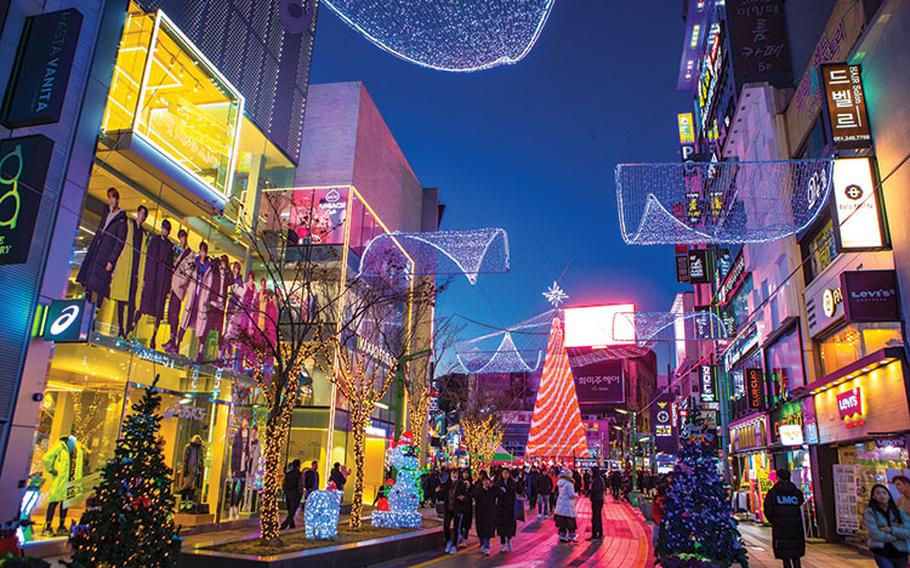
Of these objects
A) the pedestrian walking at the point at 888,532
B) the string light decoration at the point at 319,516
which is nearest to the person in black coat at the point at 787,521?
the pedestrian walking at the point at 888,532

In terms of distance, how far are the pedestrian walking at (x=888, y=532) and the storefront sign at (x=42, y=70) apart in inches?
468

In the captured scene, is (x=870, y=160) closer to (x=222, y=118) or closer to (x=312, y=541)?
(x=312, y=541)

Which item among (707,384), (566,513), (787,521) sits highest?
(707,384)

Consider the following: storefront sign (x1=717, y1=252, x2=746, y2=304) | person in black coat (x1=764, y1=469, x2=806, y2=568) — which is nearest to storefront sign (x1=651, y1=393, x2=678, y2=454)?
storefront sign (x1=717, y1=252, x2=746, y2=304)

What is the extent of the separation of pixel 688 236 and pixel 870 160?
430 centimetres

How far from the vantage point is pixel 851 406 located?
14.7 meters

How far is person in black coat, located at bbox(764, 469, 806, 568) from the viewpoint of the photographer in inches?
322

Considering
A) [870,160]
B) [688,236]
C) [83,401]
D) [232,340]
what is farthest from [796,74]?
[83,401]

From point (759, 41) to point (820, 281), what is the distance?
34.6 ft

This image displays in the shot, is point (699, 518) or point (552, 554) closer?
point (699, 518)

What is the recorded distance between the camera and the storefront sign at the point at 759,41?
21891mm

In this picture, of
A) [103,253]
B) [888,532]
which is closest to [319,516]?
[103,253]

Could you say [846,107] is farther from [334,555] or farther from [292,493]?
[292,493]

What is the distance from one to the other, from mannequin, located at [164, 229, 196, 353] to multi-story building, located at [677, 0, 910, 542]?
47.8 feet
